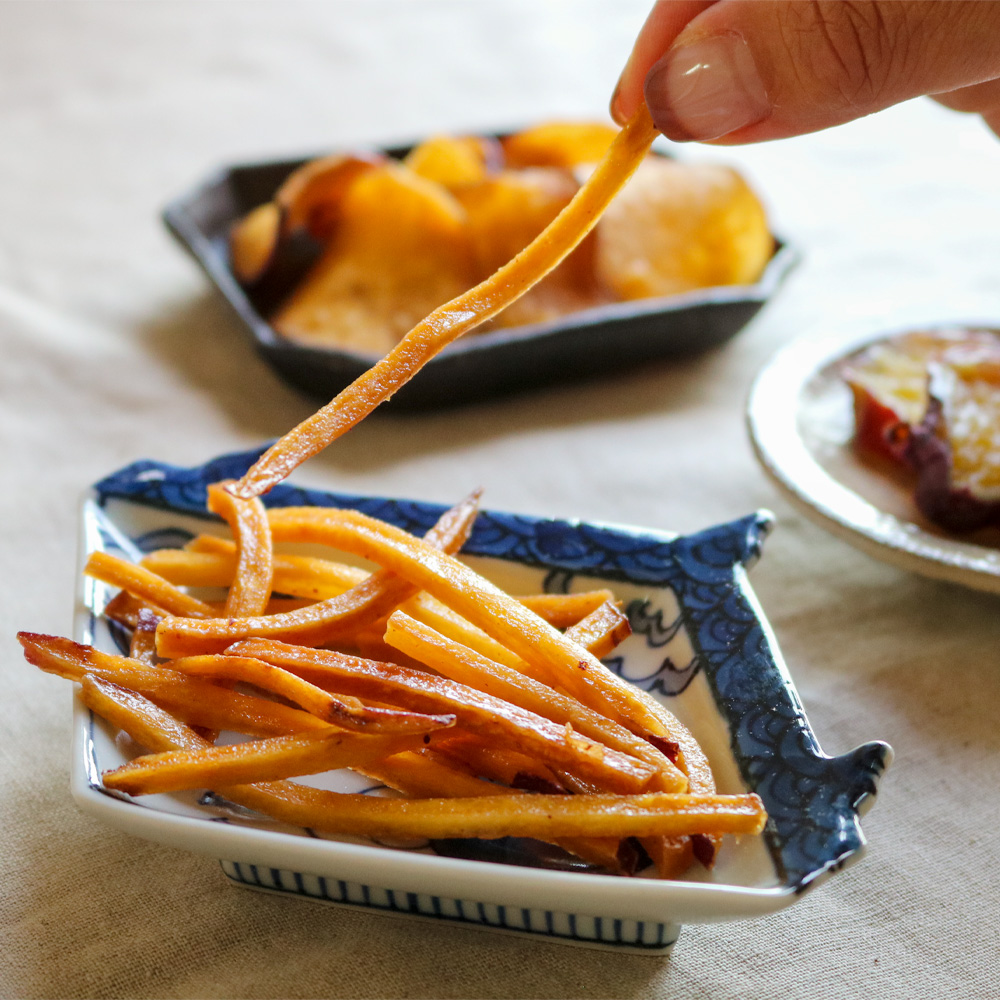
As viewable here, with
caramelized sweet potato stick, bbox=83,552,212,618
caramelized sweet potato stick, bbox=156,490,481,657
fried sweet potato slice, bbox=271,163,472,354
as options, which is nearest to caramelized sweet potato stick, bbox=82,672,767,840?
caramelized sweet potato stick, bbox=156,490,481,657

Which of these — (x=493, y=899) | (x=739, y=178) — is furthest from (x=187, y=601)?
(x=739, y=178)

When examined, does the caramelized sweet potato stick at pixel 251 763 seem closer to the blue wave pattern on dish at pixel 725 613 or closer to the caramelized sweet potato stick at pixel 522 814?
the caramelized sweet potato stick at pixel 522 814

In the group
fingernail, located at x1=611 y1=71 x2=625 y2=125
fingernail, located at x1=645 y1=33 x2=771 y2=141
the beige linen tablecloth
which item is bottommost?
the beige linen tablecloth

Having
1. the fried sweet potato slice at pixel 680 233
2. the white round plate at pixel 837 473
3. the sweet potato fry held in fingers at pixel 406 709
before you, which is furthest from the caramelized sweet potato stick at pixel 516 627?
the fried sweet potato slice at pixel 680 233

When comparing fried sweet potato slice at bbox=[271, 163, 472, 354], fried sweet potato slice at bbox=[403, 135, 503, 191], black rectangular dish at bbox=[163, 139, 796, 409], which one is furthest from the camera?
fried sweet potato slice at bbox=[403, 135, 503, 191]

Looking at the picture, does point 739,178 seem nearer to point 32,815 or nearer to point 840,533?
point 840,533

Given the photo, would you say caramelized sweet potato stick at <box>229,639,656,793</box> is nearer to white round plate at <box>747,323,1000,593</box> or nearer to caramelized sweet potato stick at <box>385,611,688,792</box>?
caramelized sweet potato stick at <box>385,611,688,792</box>

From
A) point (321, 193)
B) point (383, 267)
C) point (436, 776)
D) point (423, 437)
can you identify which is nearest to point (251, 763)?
point (436, 776)
